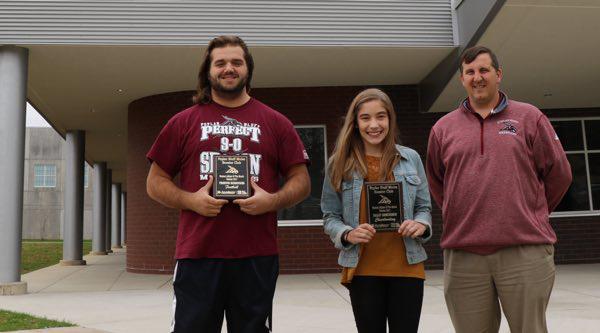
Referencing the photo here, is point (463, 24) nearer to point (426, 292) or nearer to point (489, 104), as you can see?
point (426, 292)

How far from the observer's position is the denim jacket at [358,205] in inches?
113

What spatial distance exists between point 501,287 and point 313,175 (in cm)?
882

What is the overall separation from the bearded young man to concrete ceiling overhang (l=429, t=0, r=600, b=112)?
19.4ft

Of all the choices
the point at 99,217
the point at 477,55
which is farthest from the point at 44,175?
the point at 477,55

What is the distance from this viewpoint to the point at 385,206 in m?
2.84

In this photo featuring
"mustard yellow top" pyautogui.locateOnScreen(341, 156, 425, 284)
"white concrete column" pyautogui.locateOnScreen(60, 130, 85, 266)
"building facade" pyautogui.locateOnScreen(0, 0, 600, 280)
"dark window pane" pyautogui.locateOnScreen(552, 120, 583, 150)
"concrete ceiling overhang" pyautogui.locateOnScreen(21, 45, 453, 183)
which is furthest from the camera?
"white concrete column" pyautogui.locateOnScreen(60, 130, 85, 266)

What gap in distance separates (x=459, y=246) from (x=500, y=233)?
22cm

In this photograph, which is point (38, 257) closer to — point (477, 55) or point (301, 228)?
point (301, 228)

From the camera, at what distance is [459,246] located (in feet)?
9.32

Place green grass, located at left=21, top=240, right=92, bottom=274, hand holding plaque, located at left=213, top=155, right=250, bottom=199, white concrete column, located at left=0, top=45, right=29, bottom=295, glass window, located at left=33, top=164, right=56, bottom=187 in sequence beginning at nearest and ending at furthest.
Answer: hand holding plaque, located at left=213, top=155, right=250, bottom=199 < white concrete column, located at left=0, top=45, right=29, bottom=295 < green grass, located at left=21, top=240, right=92, bottom=274 < glass window, located at left=33, top=164, right=56, bottom=187

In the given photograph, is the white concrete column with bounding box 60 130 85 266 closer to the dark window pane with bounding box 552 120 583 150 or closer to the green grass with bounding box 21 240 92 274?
the green grass with bounding box 21 240 92 274

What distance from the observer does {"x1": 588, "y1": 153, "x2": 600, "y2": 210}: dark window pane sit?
40.6 ft

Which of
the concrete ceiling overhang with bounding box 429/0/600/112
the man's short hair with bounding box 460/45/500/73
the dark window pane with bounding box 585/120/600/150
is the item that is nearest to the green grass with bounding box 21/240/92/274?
the concrete ceiling overhang with bounding box 429/0/600/112

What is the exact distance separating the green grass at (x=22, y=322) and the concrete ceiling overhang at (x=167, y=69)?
4.18 meters
